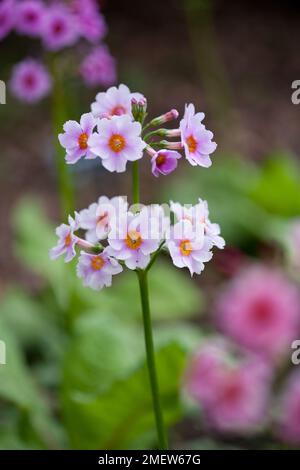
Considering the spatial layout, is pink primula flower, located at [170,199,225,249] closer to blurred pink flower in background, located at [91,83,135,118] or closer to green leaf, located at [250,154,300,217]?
blurred pink flower in background, located at [91,83,135,118]

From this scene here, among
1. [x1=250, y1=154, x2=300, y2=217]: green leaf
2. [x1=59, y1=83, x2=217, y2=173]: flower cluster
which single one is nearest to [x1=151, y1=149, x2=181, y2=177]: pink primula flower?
[x1=59, y1=83, x2=217, y2=173]: flower cluster

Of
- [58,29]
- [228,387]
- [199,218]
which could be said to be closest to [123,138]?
[199,218]

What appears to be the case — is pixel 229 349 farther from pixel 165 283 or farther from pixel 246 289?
pixel 165 283

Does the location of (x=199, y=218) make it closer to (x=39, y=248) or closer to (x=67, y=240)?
(x=67, y=240)

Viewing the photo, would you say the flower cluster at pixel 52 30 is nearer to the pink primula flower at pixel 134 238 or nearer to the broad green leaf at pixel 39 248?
the broad green leaf at pixel 39 248

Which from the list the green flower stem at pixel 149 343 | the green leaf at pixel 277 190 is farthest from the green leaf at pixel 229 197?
the green flower stem at pixel 149 343

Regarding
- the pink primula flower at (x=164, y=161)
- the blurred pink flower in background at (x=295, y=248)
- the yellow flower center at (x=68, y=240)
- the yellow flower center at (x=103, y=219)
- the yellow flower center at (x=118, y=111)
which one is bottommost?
the yellow flower center at (x=68, y=240)

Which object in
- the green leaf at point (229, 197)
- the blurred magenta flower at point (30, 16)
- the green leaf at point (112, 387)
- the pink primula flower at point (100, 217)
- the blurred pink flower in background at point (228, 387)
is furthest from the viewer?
the green leaf at point (229, 197)
